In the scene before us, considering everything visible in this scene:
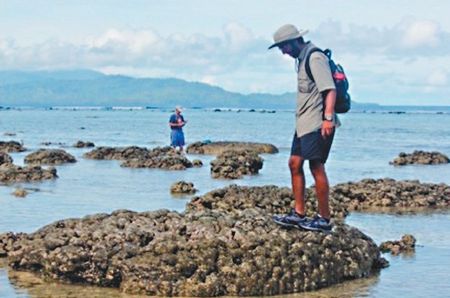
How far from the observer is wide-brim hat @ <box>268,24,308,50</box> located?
9.98 metres

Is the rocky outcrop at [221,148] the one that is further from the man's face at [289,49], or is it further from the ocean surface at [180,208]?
the man's face at [289,49]

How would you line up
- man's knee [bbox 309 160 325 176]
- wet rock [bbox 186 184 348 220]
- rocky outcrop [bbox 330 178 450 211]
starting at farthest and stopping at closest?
rocky outcrop [bbox 330 178 450 211] → wet rock [bbox 186 184 348 220] → man's knee [bbox 309 160 325 176]

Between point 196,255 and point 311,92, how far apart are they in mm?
2464

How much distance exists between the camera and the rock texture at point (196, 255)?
9.89m

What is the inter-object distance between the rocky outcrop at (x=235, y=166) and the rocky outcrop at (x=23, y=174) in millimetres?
5148

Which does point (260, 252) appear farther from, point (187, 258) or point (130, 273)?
point (130, 273)

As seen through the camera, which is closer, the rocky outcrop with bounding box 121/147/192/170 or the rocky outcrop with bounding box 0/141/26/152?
the rocky outcrop with bounding box 121/147/192/170

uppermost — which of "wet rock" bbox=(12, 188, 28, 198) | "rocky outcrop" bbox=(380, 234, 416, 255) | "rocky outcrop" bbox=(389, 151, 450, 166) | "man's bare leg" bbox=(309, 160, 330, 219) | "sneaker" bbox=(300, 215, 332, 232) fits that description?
"man's bare leg" bbox=(309, 160, 330, 219)

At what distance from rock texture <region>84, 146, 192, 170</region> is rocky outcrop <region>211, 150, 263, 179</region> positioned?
6.26 ft

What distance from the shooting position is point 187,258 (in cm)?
1001

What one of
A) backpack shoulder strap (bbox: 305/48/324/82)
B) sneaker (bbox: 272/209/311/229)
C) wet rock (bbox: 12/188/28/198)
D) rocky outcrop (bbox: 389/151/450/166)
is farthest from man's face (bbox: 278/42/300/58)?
rocky outcrop (bbox: 389/151/450/166)

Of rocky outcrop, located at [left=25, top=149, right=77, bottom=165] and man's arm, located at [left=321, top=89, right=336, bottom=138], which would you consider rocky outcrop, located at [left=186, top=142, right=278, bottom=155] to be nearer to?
rocky outcrop, located at [left=25, top=149, right=77, bottom=165]

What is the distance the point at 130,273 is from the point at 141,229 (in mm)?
903

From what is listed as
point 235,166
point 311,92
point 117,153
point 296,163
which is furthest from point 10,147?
point 311,92
